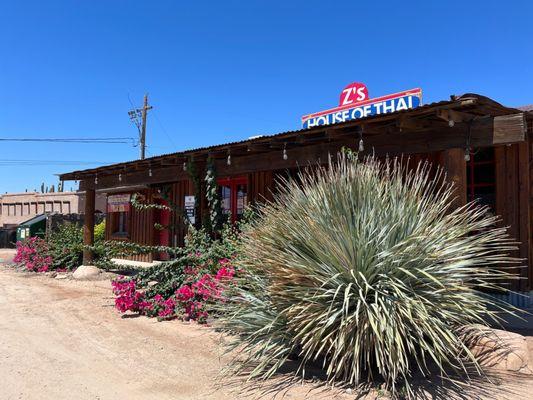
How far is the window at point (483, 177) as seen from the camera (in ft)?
26.7

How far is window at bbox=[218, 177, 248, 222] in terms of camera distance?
40.8ft

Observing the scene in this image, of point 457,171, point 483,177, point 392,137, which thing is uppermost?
point 392,137

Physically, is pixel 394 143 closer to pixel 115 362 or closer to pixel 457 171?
pixel 457 171

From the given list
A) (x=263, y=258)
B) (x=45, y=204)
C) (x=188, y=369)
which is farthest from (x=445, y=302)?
(x=45, y=204)

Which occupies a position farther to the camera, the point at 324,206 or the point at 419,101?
the point at 419,101

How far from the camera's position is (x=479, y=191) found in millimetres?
8344

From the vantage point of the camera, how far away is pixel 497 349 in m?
4.80

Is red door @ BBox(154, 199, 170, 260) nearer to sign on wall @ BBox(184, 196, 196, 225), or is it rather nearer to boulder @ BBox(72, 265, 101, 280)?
boulder @ BBox(72, 265, 101, 280)

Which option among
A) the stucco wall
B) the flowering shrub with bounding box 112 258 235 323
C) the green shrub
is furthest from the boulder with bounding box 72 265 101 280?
the stucco wall

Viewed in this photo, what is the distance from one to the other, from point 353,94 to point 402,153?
8303 millimetres

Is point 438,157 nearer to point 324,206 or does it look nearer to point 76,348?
point 324,206

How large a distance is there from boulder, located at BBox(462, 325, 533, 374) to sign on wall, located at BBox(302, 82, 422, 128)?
7.75 m

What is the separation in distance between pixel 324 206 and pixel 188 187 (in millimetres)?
9582

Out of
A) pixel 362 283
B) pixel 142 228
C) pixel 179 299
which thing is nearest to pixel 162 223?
pixel 142 228
